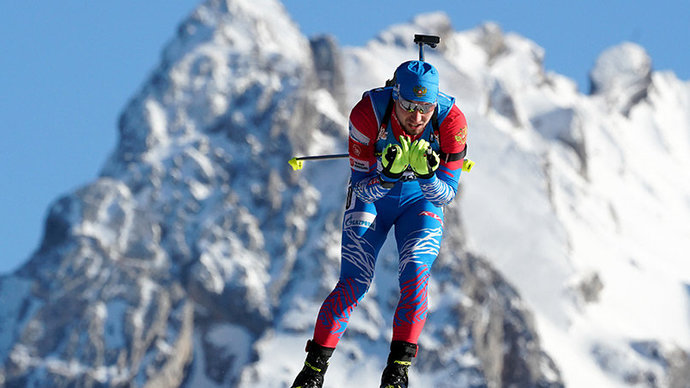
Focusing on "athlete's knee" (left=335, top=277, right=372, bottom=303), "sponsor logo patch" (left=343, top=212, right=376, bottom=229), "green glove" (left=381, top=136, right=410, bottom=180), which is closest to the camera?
"green glove" (left=381, top=136, right=410, bottom=180)

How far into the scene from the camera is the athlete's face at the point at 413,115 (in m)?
19.8

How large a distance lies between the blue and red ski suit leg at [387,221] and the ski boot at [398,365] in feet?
0.51

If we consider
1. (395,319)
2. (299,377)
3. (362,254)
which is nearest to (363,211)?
(362,254)

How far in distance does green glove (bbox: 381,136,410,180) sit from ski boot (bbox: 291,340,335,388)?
3.14m

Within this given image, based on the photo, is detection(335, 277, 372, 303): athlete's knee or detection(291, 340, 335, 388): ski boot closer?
detection(291, 340, 335, 388): ski boot

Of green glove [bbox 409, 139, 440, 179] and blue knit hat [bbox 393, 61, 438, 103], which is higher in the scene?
blue knit hat [bbox 393, 61, 438, 103]

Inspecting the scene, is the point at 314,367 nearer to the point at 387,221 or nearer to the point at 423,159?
the point at 387,221

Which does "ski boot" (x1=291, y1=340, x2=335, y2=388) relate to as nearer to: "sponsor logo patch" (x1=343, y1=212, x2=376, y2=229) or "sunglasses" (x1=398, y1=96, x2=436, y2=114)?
"sponsor logo patch" (x1=343, y1=212, x2=376, y2=229)

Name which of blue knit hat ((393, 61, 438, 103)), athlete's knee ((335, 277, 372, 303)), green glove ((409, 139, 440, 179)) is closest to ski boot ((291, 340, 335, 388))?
athlete's knee ((335, 277, 372, 303))

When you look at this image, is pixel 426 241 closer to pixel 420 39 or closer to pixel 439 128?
pixel 439 128

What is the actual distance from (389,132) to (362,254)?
7.23 feet

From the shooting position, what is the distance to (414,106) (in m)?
19.8

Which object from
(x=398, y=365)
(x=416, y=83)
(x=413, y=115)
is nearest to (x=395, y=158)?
(x=413, y=115)

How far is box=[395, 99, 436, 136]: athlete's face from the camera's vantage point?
19.8 m
